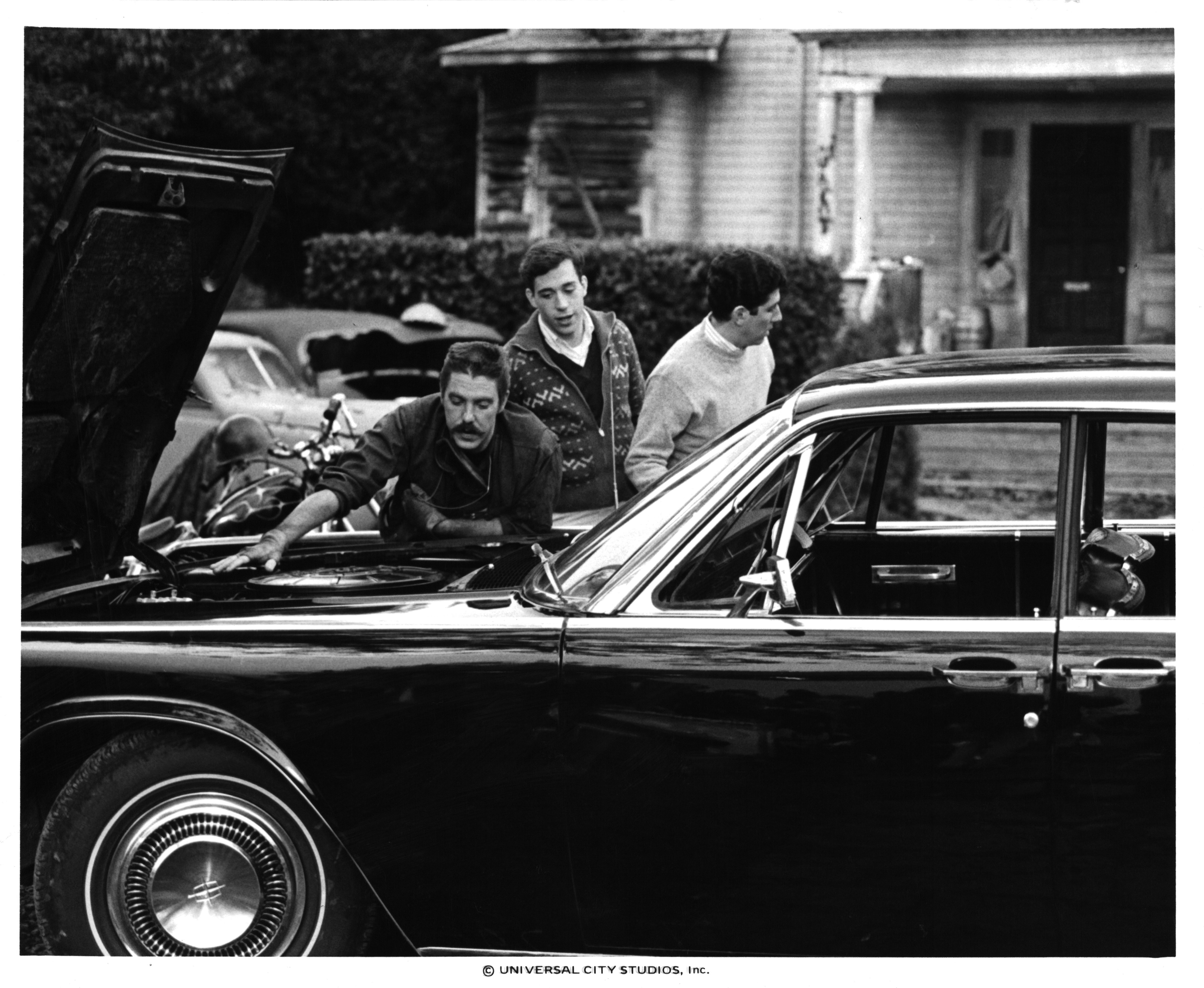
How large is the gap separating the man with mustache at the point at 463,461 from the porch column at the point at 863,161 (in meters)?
10.2

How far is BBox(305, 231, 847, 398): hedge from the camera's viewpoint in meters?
11.4

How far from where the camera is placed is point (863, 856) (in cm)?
322

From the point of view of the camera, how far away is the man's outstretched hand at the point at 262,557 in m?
4.35

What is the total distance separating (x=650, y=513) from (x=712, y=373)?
1.77 metres

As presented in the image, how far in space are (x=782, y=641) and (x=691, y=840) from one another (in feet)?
1.52

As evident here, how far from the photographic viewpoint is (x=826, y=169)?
51.0 ft

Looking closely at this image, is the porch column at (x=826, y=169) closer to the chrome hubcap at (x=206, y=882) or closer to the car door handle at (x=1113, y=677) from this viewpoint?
the car door handle at (x=1113, y=677)

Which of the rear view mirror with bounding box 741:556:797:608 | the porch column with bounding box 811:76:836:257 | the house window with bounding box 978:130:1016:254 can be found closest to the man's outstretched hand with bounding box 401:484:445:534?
the rear view mirror with bounding box 741:556:797:608

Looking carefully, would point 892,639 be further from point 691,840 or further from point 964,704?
point 691,840

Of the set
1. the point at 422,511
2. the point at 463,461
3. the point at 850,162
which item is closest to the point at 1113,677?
the point at 463,461

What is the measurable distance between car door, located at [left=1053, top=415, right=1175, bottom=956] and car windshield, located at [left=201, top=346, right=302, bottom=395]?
6.31 meters

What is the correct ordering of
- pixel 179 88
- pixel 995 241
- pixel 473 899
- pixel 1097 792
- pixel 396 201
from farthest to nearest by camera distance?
pixel 396 201, pixel 995 241, pixel 179 88, pixel 473 899, pixel 1097 792

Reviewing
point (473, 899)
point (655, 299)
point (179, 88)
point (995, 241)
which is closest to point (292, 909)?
point (473, 899)

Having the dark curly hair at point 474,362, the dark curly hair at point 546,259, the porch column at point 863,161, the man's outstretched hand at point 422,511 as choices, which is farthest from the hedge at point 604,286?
the dark curly hair at point 474,362
